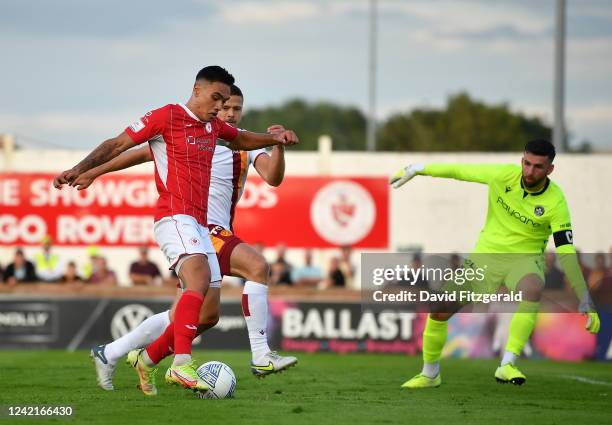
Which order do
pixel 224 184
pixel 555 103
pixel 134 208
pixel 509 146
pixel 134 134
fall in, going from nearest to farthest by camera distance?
pixel 134 134 → pixel 224 184 → pixel 555 103 → pixel 134 208 → pixel 509 146

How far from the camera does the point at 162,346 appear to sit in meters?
9.51

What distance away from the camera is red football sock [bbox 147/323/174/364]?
950 centimetres

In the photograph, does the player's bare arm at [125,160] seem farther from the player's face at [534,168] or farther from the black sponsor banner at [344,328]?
the black sponsor banner at [344,328]

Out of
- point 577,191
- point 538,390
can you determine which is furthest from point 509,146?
point 538,390

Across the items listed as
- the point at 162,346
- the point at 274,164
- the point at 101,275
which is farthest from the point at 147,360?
the point at 101,275

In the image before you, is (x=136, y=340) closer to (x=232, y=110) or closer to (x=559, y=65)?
(x=232, y=110)

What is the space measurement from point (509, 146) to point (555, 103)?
5425 cm

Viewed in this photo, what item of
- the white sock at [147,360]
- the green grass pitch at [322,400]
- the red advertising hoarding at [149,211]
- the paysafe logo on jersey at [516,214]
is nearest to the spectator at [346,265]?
the red advertising hoarding at [149,211]

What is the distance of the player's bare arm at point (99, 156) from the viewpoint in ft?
28.7

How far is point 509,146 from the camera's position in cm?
8162

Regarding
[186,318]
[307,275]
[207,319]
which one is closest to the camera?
[186,318]

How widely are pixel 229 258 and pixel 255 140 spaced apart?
1.15 meters

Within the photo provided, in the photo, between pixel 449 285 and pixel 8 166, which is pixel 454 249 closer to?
pixel 8 166

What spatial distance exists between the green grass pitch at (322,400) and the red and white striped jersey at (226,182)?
5.31ft
